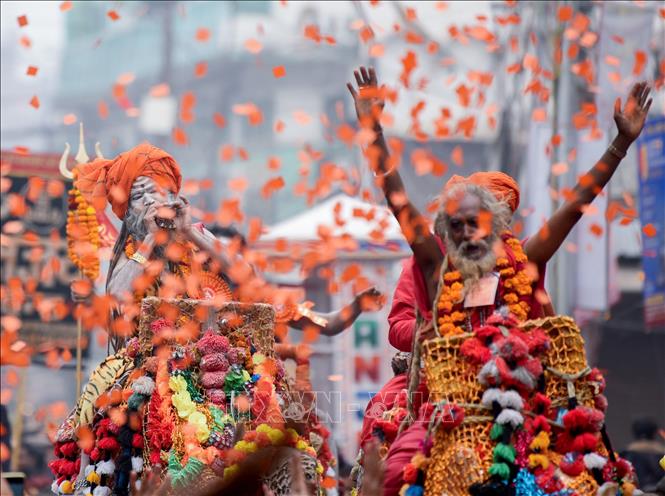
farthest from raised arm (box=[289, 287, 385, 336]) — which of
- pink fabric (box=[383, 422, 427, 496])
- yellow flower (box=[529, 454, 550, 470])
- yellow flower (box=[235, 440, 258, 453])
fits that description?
yellow flower (box=[529, 454, 550, 470])

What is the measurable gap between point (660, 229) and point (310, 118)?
963 inches

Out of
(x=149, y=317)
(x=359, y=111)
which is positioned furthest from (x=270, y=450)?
(x=149, y=317)

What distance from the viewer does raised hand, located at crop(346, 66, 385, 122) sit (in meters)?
6.45

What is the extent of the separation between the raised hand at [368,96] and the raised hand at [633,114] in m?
1.07

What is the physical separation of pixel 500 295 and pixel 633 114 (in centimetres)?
106

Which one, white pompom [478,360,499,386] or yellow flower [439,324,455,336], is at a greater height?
yellow flower [439,324,455,336]

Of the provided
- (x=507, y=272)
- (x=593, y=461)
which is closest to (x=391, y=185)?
(x=507, y=272)

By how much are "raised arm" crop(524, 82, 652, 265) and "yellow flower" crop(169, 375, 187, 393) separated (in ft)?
6.52

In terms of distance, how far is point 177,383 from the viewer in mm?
7496

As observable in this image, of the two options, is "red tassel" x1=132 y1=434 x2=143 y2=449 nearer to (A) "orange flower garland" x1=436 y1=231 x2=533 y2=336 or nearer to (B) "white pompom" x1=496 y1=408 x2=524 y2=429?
(A) "orange flower garland" x1=436 y1=231 x2=533 y2=336

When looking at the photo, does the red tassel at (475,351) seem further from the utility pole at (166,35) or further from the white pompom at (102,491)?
the utility pole at (166,35)

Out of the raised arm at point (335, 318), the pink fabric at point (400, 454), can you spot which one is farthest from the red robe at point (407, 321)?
the raised arm at point (335, 318)

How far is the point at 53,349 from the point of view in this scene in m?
20.5

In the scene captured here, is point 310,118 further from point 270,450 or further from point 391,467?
point 270,450
